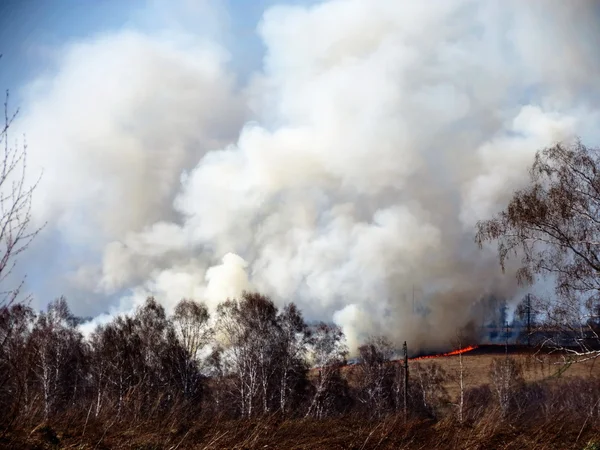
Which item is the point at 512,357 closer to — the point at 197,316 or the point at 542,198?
the point at 197,316

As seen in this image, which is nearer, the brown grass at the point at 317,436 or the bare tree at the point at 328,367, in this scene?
the brown grass at the point at 317,436

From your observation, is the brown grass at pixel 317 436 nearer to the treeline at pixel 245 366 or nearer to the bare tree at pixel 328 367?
the treeline at pixel 245 366

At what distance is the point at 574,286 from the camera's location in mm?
15203

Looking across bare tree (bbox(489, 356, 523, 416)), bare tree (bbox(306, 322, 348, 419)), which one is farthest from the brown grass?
bare tree (bbox(489, 356, 523, 416))

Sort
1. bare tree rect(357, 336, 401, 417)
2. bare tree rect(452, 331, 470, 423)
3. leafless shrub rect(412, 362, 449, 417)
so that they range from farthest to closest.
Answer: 1. leafless shrub rect(412, 362, 449, 417)
2. bare tree rect(357, 336, 401, 417)
3. bare tree rect(452, 331, 470, 423)

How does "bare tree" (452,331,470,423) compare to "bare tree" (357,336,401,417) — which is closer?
"bare tree" (452,331,470,423)

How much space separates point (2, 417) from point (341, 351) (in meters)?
48.2

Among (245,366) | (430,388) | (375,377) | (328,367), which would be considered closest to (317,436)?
(245,366)

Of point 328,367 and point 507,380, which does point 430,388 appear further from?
point 328,367

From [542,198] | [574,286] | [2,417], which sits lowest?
[2,417]

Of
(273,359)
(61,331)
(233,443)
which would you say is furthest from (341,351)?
(233,443)

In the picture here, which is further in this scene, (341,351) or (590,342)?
(341,351)

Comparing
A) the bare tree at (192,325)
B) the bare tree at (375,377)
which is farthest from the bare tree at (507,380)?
the bare tree at (192,325)

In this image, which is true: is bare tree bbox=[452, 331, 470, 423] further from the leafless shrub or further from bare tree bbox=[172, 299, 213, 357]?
bare tree bbox=[172, 299, 213, 357]
